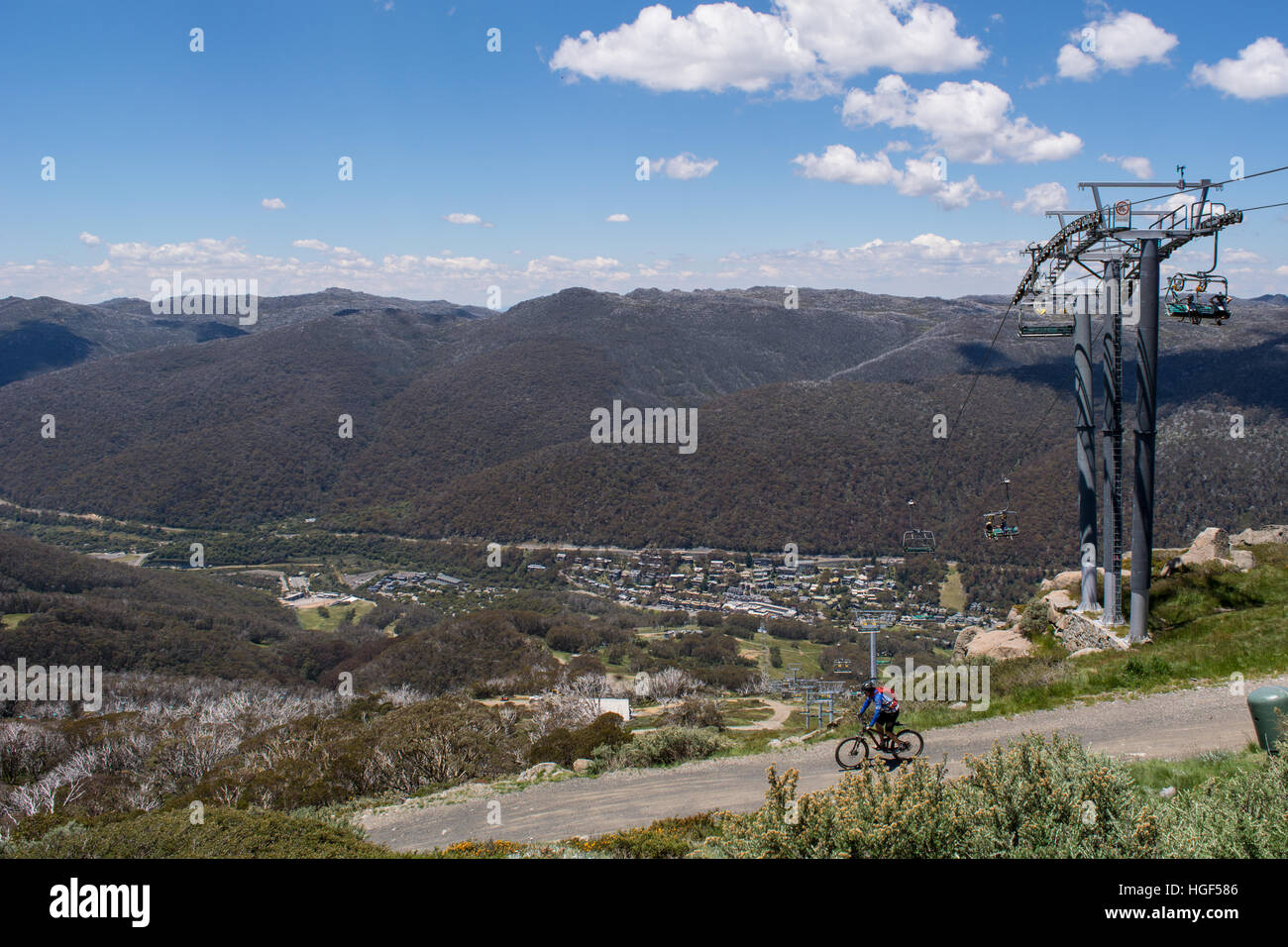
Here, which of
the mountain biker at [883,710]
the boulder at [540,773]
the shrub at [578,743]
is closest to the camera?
the mountain biker at [883,710]

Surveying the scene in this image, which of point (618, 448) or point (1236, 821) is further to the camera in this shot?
point (618, 448)

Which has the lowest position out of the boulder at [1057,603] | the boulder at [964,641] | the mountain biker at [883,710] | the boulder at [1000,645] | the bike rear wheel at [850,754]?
the boulder at [964,641]

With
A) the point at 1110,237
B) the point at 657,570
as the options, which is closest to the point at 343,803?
the point at 1110,237

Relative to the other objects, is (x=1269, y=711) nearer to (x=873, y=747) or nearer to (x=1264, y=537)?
(x=873, y=747)

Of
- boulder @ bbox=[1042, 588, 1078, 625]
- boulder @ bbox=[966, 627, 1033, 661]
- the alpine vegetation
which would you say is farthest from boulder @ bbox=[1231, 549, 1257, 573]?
the alpine vegetation

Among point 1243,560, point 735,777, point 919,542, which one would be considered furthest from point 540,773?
point 1243,560

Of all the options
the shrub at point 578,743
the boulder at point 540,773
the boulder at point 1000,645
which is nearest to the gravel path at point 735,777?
the boulder at point 540,773

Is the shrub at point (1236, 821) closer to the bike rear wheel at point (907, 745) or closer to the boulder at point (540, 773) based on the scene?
the bike rear wheel at point (907, 745)
